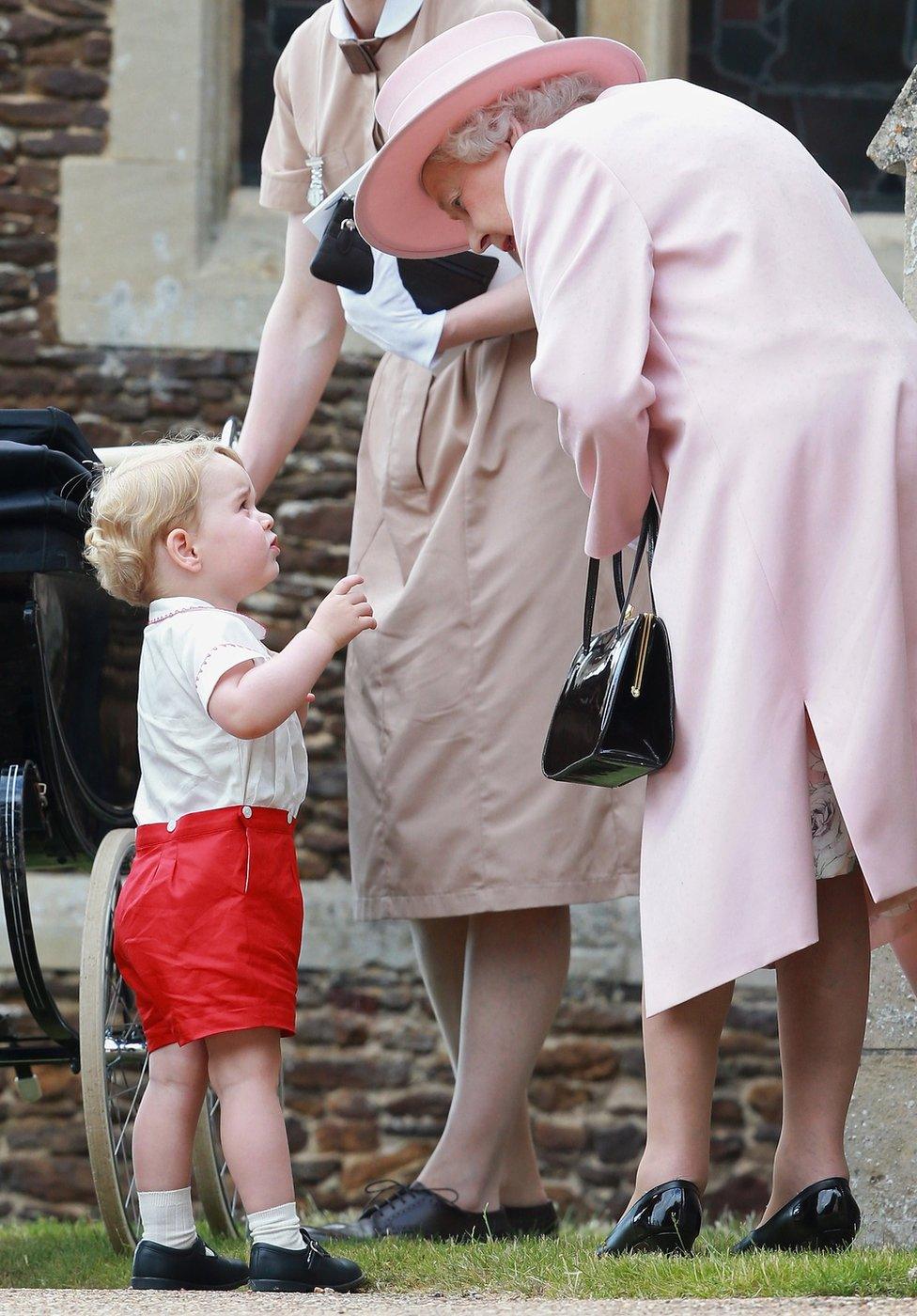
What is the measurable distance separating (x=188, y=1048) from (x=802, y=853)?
0.91 m

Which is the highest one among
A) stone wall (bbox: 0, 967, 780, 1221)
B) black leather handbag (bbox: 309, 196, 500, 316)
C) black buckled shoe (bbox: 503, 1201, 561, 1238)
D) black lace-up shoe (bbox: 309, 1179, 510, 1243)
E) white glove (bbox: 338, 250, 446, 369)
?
black leather handbag (bbox: 309, 196, 500, 316)

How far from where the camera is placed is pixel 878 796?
2211 millimetres

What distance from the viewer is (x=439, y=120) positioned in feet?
8.66

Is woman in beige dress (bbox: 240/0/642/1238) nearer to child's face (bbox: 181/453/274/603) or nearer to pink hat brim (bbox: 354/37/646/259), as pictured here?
pink hat brim (bbox: 354/37/646/259)

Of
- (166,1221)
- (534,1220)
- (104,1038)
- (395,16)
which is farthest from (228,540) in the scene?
(534,1220)

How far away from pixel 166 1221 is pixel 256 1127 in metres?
0.19

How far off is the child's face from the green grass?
1010mm

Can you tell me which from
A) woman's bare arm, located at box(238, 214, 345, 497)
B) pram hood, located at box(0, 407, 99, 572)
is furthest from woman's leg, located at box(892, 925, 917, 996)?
woman's bare arm, located at box(238, 214, 345, 497)

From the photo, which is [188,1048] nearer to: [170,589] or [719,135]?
[170,589]

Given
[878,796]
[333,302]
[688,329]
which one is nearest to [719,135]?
[688,329]

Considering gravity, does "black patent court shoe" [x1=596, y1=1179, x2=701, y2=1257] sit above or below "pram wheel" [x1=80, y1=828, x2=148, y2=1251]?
above

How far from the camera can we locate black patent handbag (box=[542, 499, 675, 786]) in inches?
90.0

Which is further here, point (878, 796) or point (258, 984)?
point (258, 984)

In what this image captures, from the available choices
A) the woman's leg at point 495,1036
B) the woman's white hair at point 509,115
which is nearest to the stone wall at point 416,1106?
the woman's leg at point 495,1036
